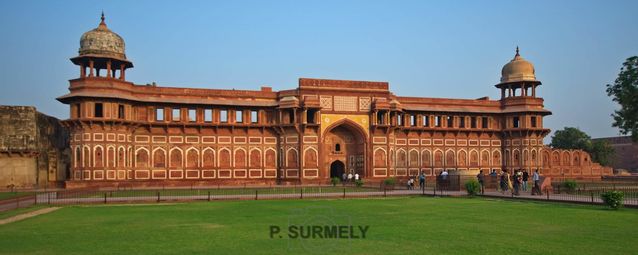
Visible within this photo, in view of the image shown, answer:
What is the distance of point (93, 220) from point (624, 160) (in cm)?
8121

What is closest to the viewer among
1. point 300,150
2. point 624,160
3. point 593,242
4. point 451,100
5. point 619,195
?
point 593,242

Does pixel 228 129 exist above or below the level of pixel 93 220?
above

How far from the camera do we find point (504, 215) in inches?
684

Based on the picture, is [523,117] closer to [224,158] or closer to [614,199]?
[224,158]

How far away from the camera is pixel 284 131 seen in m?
42.7

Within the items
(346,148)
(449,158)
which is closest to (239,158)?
(346,148)

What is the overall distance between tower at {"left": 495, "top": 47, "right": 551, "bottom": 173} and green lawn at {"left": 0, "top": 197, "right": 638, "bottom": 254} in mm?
28909

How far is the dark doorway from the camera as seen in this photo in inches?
1799

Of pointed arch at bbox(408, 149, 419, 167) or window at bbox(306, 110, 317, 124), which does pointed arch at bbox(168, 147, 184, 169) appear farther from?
pointed arch at bbox(408, 149, 419, 167)

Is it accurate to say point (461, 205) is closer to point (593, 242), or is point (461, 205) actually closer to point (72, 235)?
point (593, 242)

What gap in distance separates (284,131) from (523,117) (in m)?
20.3

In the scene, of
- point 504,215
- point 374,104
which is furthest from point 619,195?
point 374,104

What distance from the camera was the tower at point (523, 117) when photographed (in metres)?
47.9

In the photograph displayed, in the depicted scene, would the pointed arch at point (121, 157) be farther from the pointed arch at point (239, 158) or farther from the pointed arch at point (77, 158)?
the pointed arch at point (239, 158)
